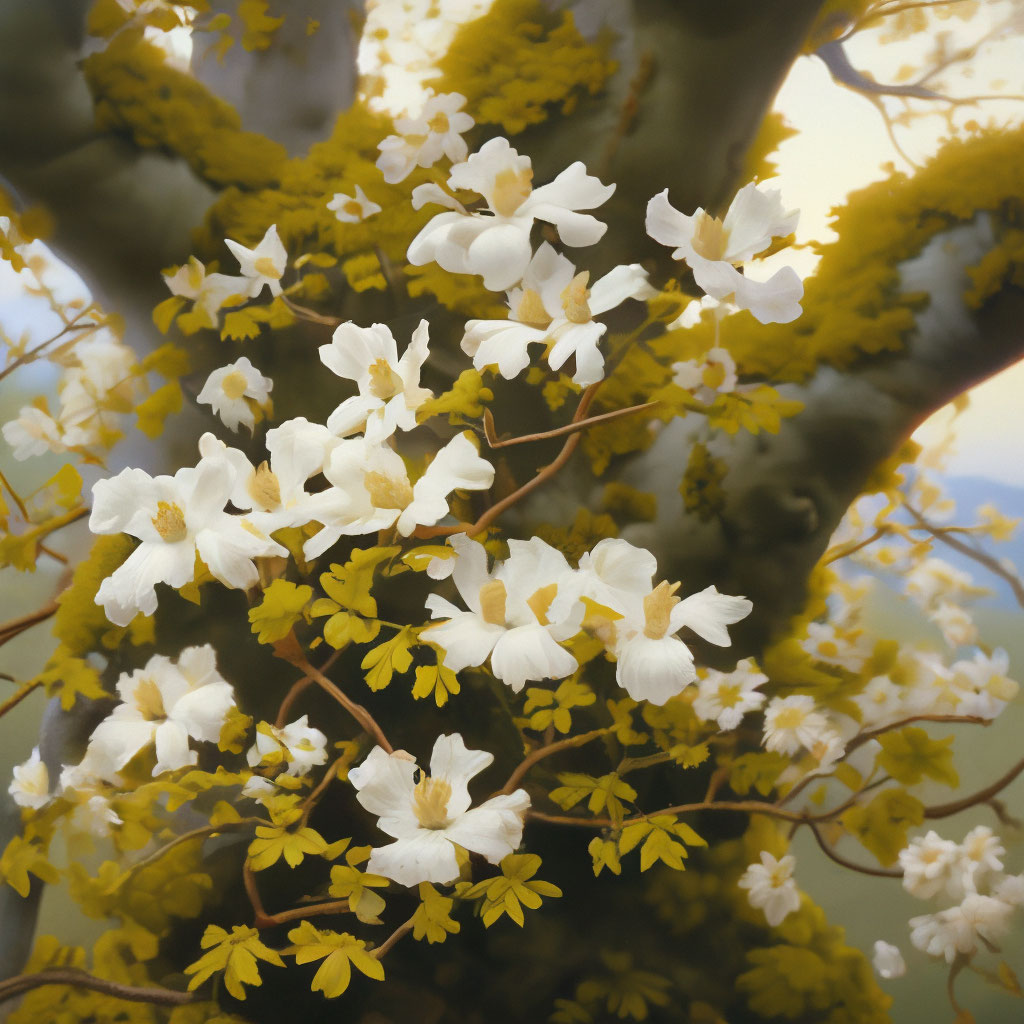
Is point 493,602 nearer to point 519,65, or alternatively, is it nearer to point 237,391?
point 237,391

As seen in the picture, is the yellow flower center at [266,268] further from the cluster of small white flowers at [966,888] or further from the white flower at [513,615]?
the cluster of small white flowers at [966,888]

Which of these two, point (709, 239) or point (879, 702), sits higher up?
point (709, 239)

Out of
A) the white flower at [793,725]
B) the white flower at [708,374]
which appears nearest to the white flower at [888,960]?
the white flower at [793,725]

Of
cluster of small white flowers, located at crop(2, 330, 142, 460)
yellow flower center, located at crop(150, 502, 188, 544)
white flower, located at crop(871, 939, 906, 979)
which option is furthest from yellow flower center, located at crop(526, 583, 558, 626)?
cluster of small white flowers, located at crop(2, 330, 142, 460)

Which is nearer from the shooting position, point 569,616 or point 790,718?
point 569,616

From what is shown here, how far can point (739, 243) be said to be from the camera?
631 millimetres

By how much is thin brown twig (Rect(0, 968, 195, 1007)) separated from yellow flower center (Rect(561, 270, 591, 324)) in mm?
760

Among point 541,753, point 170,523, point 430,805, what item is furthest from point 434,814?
point 170,523

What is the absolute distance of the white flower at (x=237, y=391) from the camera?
813mm

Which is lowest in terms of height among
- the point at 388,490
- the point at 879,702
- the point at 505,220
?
the point at 879,702

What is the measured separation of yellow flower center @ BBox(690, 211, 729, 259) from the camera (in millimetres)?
625

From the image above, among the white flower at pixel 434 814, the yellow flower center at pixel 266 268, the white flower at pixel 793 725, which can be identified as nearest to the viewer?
the white flower at pixel 434 814

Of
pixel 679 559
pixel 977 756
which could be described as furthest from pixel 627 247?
pixel 977 756

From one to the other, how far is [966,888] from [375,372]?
0.72 m
